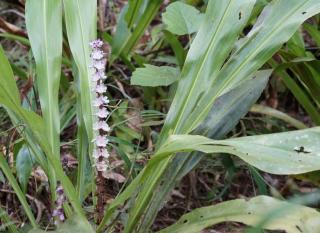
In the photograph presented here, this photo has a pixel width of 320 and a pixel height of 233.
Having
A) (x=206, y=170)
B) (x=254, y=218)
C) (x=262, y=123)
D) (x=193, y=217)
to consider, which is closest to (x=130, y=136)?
(x=206, y=170)

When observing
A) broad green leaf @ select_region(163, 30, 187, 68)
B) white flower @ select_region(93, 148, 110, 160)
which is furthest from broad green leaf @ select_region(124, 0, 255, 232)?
broad green leaf @ select_region(163, 30, 187, 68)

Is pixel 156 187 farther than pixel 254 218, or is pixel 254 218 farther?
pixel 156 187


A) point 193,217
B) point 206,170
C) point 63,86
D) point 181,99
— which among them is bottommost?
point 206,170

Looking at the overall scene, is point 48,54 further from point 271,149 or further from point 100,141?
point 271,149

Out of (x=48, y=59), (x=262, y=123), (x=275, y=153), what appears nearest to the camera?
(x=275, y=153)

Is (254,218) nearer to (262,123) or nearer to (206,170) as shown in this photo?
(206,170)

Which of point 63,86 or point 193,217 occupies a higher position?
point 193,217
